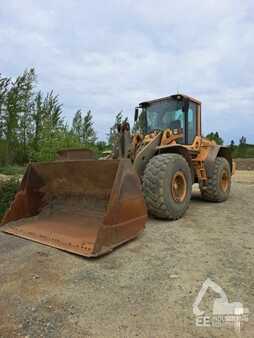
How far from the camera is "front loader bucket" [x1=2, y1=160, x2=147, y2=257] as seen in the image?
3291 millimetres

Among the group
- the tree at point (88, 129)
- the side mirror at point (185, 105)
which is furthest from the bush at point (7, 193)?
the tree at point (88, 129)

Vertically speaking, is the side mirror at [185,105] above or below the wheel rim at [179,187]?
above

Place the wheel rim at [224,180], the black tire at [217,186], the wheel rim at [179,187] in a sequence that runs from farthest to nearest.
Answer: the wheel rim at [224,180] → the black tire at [217,186] → the wheel rim at [179,187]

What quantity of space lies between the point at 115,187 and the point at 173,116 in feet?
9.67

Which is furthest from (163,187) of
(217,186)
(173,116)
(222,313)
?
(217,186)

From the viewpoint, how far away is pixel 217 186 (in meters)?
6.28

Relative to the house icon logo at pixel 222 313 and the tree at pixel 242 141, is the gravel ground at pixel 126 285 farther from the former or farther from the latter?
the tree at pixel 242 141

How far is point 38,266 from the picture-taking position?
2867mm

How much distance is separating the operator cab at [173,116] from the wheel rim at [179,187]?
1141 millimetres

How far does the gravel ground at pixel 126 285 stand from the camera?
2.00 m

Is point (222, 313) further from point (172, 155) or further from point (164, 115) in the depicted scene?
point (164, 115)

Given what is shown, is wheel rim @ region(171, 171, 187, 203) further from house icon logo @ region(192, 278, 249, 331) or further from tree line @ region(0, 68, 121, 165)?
tree line @ region(0, 68, 121, 165)

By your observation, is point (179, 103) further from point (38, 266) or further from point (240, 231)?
point (38, 266)

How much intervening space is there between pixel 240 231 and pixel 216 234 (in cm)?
43
